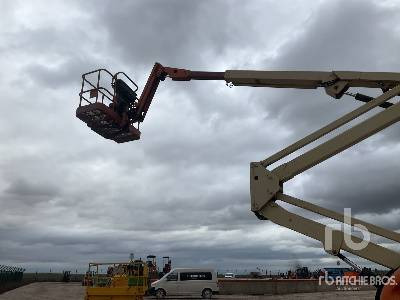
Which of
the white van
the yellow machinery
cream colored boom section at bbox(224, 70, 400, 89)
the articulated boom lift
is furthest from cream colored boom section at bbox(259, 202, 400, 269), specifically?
the white van

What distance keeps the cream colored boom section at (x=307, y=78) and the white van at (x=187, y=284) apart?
22353mm

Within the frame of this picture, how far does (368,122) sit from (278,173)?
2.14 meters

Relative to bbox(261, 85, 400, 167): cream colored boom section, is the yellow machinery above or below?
below

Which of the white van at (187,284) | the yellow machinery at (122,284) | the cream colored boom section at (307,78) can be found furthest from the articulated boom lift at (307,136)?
the white van at (187,284)

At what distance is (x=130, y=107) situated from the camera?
12852 mm

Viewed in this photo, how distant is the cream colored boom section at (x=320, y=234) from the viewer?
9430 millimetres

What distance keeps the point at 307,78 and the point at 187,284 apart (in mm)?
23161

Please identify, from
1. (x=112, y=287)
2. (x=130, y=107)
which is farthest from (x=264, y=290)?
(x=130, y=107)

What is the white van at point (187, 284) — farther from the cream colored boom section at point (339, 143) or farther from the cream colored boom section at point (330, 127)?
the cream colored boom section at point (339, 143)

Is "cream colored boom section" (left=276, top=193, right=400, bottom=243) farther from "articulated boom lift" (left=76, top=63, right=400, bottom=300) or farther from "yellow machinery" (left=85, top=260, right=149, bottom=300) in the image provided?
"yellow machinery" (left=85, top=260, right=149, bottom=300)

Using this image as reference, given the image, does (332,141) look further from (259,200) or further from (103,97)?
(103,97)

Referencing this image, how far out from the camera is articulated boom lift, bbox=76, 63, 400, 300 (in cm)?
967

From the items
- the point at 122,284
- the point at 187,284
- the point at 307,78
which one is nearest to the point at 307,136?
the point at 307,78

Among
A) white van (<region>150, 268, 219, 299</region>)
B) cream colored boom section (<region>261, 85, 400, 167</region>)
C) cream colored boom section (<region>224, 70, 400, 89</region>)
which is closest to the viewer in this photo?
cream colored boom section (<region>261, 85, 400, 167</region>)
